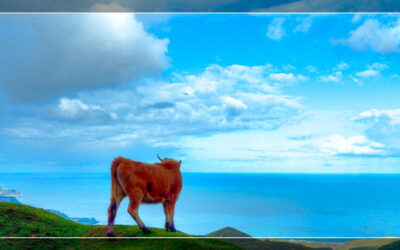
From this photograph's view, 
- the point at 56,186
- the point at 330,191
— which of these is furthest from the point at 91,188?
the point at 330,191

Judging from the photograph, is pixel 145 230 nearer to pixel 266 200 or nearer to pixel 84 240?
pixel 84 240

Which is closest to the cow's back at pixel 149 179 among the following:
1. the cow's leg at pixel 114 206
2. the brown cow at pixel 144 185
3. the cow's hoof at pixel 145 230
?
the brown cow at pixel 144 185

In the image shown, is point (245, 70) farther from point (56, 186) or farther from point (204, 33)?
point (56, 186)

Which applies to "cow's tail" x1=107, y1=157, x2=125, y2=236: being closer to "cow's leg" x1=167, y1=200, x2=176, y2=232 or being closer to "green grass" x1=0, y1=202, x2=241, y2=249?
"green grass" x1=0, y1=202, x2=241, y2=249

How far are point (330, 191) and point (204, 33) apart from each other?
3204mm

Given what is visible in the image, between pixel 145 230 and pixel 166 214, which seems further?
pixel 166 214

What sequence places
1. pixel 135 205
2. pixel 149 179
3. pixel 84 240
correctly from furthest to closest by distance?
pixel 84 240 → pixel 149 179 → pixel 135 205

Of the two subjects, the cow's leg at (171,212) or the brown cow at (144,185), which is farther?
the cow's leg at (171,212)

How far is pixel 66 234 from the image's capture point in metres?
4.77

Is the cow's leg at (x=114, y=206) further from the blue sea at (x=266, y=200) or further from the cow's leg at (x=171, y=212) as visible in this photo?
the blue sea at (x=266, y=200)

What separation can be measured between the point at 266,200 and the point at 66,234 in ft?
10.5

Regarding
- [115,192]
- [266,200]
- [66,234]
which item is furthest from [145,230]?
[266,200]

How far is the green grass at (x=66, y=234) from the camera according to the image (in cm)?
457

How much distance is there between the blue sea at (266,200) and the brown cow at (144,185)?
812 mm
